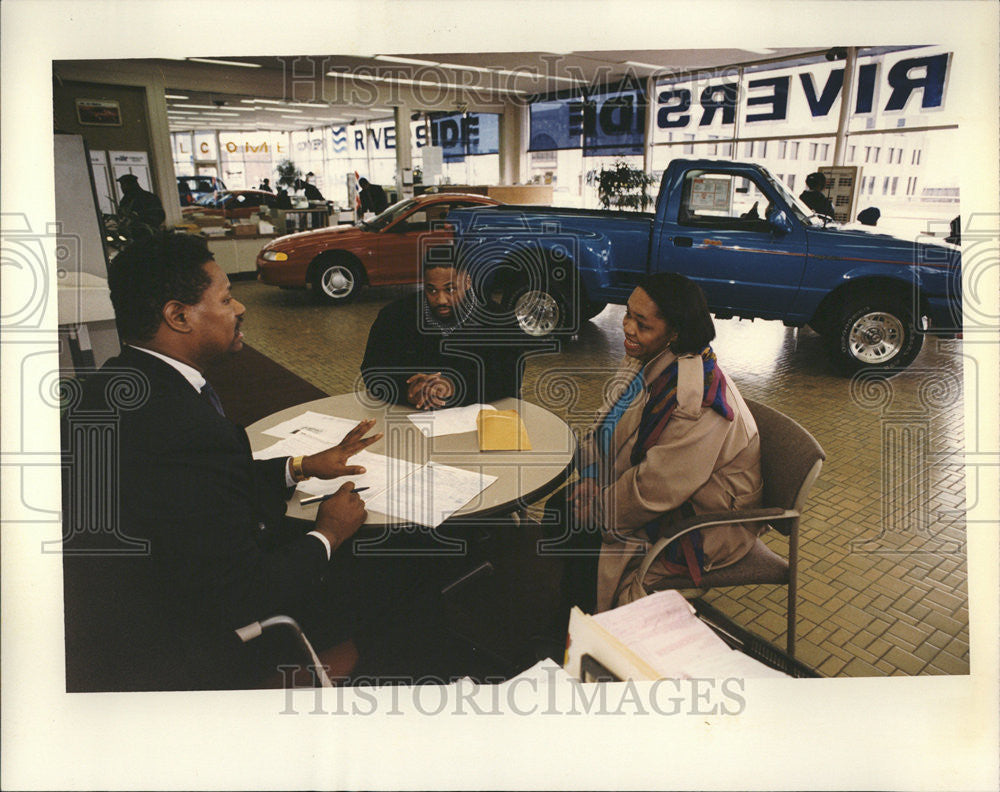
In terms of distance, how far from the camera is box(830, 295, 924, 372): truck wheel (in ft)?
17.4

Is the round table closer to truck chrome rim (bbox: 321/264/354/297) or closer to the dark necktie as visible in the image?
the dark necktie

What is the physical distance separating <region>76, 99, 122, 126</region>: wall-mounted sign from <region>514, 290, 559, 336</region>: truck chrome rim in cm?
828

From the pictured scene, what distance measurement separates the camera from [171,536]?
138 cm

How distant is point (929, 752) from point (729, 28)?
2.13 meters

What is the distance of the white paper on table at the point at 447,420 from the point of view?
2.20 m

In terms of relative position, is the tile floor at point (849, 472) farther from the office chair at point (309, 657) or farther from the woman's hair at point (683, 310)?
the office chair at point (309, 657)

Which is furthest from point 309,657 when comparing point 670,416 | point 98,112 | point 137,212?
point 98,112

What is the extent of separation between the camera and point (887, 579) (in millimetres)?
2729

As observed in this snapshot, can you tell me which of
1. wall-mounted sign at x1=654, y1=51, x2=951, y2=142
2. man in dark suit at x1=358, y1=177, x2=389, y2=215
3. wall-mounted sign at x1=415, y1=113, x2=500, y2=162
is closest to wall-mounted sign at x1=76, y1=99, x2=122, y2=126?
man in dark suit at x1=358, y1=177, x2=389, y2=215

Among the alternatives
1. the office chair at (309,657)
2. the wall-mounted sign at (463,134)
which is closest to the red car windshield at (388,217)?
the office chair at (309,657)

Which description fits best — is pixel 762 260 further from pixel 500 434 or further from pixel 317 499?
pixel 317 499

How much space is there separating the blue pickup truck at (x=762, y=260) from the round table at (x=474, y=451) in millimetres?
3804

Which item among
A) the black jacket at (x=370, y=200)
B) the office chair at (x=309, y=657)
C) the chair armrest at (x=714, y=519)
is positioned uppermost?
the black jacket at (x=370, y=200)

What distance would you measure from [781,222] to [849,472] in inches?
102
